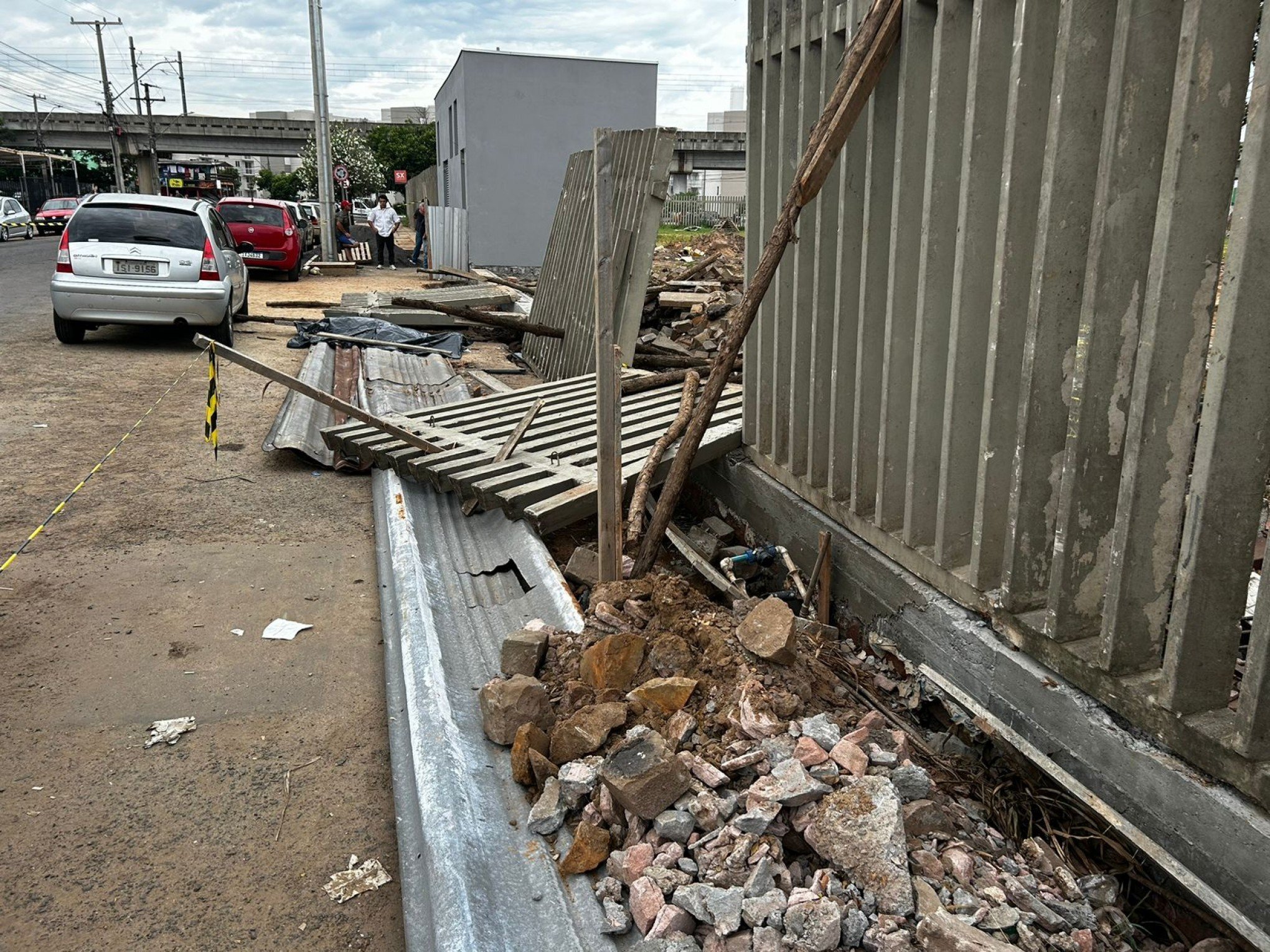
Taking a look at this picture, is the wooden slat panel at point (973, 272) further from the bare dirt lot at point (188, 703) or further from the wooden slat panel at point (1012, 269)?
the bare dirt lot at point (188, 703)

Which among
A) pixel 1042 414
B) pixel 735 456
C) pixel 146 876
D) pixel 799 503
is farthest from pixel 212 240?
pixel 1042 414

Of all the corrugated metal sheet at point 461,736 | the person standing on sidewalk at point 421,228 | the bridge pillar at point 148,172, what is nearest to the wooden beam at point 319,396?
the corrugated metal sheet at point 461,736

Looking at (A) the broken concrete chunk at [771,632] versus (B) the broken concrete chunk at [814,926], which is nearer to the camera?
(B) the broken concrete chunk at [814,926]

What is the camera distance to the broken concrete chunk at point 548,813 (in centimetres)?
271

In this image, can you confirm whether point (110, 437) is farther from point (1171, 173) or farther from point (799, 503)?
point (1171, 173)

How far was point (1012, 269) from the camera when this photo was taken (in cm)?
300

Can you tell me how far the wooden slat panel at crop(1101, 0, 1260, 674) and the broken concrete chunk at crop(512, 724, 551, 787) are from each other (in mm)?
1688

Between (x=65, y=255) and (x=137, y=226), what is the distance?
816 mm

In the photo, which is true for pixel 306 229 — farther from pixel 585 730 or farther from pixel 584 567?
pixel 585 730

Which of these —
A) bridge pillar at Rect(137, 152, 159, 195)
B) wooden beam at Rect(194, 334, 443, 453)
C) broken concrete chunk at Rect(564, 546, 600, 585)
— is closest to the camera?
broken concrete chunk at Rect(564, 546, 600, 585)

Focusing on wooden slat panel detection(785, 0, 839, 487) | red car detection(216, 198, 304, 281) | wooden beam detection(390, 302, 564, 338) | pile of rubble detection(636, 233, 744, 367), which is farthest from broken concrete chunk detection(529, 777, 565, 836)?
red car detection(216, 198, 304, 281)

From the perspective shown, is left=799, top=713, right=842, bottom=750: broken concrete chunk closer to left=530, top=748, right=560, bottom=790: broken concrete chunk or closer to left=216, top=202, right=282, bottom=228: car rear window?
left=530, top=748, right=560, bottom=790: broken concrete chunk

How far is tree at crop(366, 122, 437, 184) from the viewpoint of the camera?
6769cm

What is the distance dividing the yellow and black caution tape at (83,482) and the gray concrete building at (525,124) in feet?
48.5
